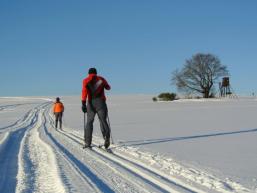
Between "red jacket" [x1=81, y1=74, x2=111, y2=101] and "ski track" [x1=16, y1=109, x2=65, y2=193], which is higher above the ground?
"red jacket" [x1=81, y1=74, x2=111, y2=101]

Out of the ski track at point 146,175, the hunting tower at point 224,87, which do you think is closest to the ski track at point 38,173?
the ski track at point 146,175

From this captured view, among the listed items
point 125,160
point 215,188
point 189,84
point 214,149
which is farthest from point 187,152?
point 189,84

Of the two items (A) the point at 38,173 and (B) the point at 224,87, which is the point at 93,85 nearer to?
(A) the point at 38,173

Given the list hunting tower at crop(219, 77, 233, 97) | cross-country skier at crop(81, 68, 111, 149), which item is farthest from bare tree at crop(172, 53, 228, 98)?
cross-country skier at crop(81, 68, 111, 149)

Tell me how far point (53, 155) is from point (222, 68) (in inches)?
2493

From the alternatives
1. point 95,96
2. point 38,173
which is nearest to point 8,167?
point 38,173

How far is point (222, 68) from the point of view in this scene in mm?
68812

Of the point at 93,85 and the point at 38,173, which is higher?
the point at 93,85

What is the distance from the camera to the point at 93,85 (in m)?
9.55

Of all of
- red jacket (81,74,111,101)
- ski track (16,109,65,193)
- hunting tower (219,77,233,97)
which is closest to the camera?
ski track (16,109,65,193)

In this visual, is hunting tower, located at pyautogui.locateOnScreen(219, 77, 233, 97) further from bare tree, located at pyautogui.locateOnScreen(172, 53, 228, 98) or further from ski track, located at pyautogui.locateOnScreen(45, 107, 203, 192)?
ski track, located at pyautogui.locateOnScreen(45, 107, 203, 192)

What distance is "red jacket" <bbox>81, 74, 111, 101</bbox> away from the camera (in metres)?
9.52

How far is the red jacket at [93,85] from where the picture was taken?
9523mm

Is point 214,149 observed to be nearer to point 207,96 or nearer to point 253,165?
point 253,165
